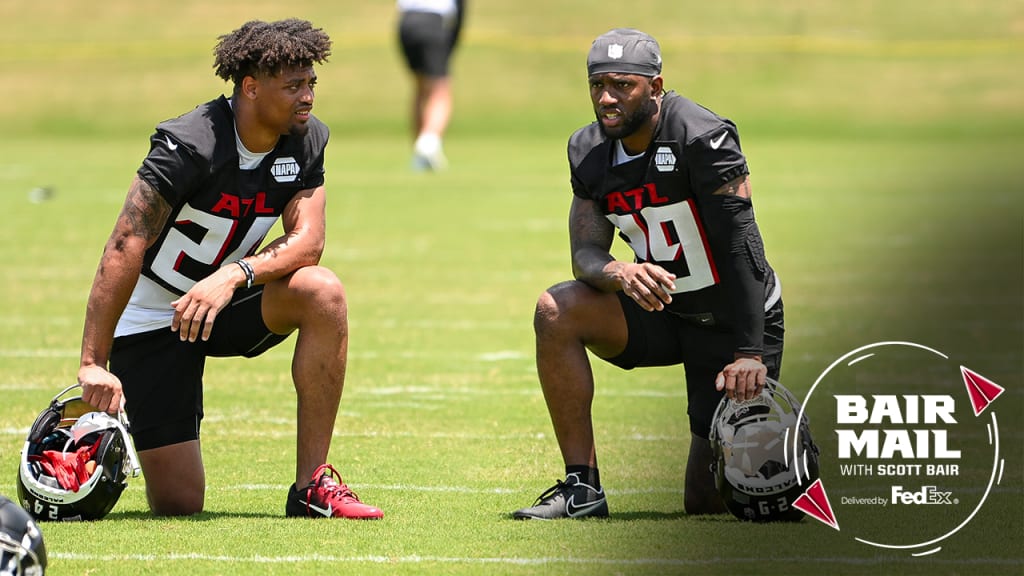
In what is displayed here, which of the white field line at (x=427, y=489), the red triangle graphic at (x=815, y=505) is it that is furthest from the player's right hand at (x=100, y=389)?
the red triangle graphic at (x=815, y=505)

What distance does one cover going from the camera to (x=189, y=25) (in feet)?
92.5

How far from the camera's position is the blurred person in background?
17812mm

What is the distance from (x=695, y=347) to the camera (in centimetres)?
530

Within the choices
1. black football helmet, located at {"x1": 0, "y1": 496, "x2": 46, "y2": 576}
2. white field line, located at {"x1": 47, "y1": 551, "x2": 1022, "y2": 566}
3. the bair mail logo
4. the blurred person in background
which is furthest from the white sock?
black football helmet, located at {"x1": 0, "y1": 496, "x2": 46, "y2": 576}

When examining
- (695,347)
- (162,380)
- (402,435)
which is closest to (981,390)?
(695,347)

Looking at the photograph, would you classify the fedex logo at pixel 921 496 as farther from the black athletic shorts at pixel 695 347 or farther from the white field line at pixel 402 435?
the white field line at pixel 402 435

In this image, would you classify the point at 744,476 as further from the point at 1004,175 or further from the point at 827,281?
the point at 1004,175

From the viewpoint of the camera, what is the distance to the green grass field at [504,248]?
185 inches

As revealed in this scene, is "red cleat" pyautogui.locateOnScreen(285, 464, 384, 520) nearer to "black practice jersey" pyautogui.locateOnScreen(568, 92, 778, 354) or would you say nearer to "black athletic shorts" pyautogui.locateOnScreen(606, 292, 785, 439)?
"black athletic shorts" pyautogui.locateOnScreen(606, 292, 785, 439)

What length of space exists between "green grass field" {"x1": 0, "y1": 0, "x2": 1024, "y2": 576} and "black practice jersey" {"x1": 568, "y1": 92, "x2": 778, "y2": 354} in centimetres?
67

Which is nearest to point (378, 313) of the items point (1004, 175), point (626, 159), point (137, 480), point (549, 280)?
point (549, 280)

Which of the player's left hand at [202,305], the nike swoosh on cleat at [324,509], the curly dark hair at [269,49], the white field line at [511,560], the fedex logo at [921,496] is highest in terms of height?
the curly dark hair at [269,49]

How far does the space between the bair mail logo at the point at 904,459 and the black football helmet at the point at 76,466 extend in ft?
6.72

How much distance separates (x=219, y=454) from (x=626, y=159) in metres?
2.04
